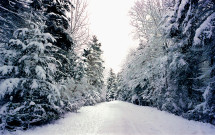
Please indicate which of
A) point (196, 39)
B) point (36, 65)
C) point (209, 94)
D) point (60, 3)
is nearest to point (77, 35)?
point (60, 3)

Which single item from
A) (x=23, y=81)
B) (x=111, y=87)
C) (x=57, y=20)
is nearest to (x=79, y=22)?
(x=57, y=20)

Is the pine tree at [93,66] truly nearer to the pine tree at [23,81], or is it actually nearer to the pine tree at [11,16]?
the pine tree at [11,16]

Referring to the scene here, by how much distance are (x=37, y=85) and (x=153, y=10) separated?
14.7 meters

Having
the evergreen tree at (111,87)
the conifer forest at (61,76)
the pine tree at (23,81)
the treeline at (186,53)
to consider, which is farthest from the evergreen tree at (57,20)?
the evergreen tree at (111,87)

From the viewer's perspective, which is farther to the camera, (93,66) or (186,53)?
(93,66)

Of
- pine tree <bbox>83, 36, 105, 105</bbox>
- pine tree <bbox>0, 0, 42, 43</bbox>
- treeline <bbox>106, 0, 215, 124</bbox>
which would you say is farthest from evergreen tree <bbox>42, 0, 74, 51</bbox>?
pine tree <bbox>83, 36, 105, 105</bbox>

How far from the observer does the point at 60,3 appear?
8945 millimetres

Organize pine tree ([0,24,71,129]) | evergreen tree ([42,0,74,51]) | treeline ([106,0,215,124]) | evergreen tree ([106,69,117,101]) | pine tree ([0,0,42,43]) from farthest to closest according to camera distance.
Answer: evergreen tree ([106,69,117,101]) → evergreen tree ([42,0,74,51]) → pine tree ([0,0,42,43]) → treeline ([106,0,215,124]) → pine tree ([0,24,71,129])

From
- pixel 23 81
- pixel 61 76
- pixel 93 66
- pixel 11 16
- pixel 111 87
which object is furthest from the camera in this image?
pixel 111 87

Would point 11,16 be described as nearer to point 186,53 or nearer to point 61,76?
point 61,76

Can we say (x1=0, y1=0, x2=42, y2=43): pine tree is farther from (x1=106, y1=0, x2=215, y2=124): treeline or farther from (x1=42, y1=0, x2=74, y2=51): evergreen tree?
(x1=106, y1=0, x2=215, y2=124): treeline

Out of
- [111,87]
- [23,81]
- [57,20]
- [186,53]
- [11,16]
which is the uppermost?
[57,20]

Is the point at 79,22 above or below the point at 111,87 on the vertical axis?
above

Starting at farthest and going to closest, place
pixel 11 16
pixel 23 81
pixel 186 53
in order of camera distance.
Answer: pixel 186 53 → pixel 11 16 → pixel 23 81
